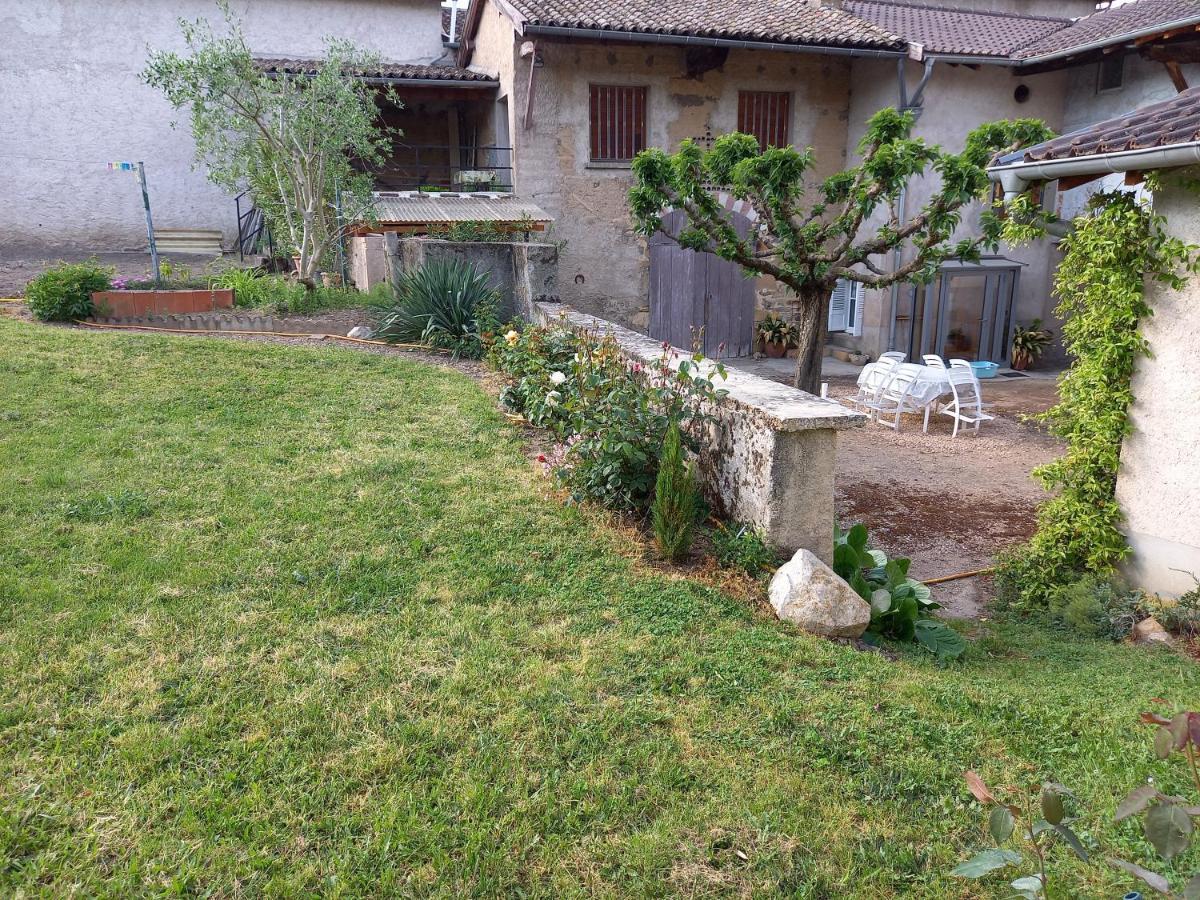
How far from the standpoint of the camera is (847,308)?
50.1 feet

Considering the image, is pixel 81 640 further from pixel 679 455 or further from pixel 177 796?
pixel 679 455

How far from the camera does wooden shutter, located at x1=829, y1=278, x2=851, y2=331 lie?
15203 millimetres

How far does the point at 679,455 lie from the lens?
14.2ft

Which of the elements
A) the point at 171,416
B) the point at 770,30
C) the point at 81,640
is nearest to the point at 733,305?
the point at 770,30

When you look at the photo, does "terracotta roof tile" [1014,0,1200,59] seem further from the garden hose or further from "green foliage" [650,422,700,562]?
"green foliage" [650,422,700,562]

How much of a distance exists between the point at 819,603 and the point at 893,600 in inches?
24.6

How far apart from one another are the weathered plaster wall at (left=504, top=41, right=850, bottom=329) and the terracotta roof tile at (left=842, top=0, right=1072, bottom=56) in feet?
5.01

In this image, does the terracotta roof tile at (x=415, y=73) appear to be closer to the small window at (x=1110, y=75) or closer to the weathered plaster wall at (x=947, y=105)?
the weathered plaster wall at (x=947, y=105)

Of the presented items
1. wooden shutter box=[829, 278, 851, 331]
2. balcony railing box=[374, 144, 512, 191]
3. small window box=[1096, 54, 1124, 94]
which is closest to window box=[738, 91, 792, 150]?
wooden shutter box=[829, 278, 851, 331]

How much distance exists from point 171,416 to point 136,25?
13.5 meters

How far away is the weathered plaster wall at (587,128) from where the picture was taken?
13.3 m

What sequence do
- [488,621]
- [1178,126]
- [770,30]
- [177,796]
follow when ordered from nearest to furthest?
[177,796]
[488,621]
[1178,126]
[770,30]

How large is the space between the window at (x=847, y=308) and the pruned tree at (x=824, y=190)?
24.7ft

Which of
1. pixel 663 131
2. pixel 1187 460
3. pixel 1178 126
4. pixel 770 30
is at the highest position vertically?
pixel 770 30
